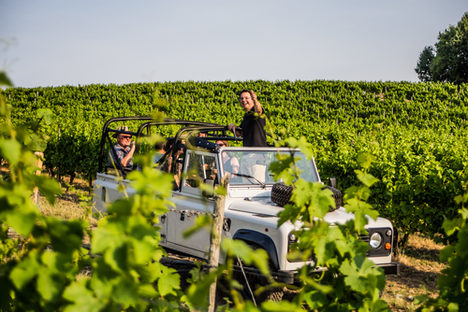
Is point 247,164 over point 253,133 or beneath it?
beneath

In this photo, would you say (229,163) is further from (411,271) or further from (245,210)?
(411,271)

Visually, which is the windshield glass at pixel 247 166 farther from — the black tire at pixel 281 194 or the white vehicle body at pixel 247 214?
the black tire at pixel 281 194

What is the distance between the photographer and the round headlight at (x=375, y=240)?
5.07 m

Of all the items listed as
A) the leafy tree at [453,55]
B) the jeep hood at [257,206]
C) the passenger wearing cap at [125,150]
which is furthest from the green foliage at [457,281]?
the leafy tree at [453,55]

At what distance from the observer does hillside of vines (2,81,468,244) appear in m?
8.20

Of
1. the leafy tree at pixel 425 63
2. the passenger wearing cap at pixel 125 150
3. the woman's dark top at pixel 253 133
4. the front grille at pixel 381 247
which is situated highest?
the leafy tree at pixel 425 63

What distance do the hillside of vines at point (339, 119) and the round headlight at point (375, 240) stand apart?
330 centimetres

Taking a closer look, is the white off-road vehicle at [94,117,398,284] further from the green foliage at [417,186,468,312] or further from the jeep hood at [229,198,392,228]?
the green foliage at [417,186,468,312]

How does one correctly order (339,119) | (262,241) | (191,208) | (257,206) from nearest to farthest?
(262,241) < (257,206) < (191,208) < (339,119)

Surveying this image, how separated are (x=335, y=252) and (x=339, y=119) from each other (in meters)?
33.3

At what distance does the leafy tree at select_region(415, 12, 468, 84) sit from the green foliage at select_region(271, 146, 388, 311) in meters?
54.7

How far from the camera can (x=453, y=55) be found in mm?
52344

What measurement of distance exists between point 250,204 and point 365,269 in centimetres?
269

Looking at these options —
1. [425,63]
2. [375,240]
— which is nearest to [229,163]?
[375,240]
